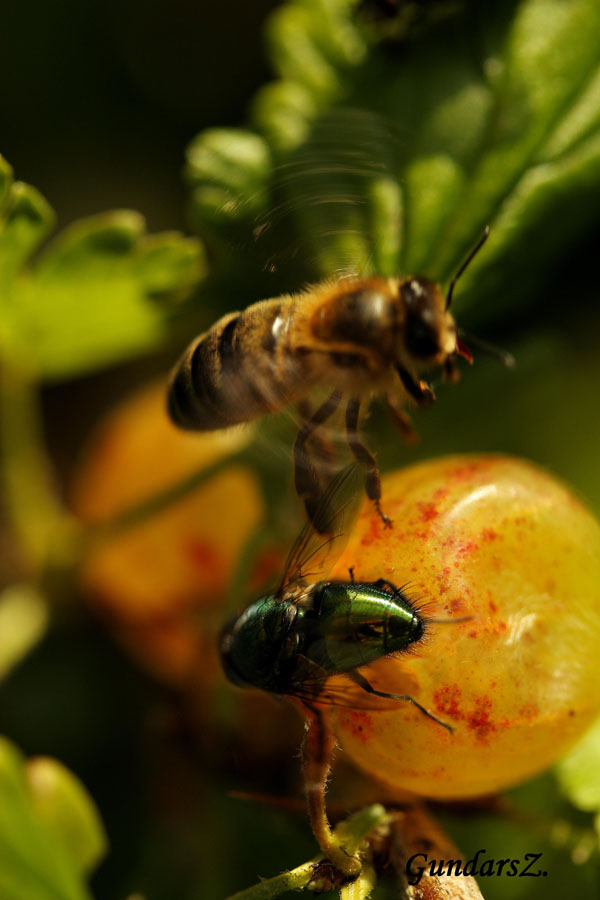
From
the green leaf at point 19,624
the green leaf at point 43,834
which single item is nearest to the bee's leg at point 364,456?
the green leaf at point 43,834

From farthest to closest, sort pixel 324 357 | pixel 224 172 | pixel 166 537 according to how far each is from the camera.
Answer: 1. pixel 166 537
2. pixel 224 172
3. pixel 324 357

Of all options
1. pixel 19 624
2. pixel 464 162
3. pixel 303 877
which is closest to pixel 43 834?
pixel 303 877

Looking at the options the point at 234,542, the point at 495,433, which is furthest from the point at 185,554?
the point at 495,433

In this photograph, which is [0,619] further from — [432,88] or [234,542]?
[432,88]

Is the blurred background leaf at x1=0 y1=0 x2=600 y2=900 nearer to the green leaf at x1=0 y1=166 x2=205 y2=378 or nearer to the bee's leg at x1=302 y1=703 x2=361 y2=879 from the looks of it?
the green leaf at x1=0 y1=166 x2=205 y2=378

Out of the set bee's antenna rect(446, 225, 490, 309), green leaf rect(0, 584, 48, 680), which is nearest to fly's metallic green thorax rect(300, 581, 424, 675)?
bee's antenna rect(446, 225, 490, 309)

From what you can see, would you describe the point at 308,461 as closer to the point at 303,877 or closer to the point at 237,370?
the point at 237,370
